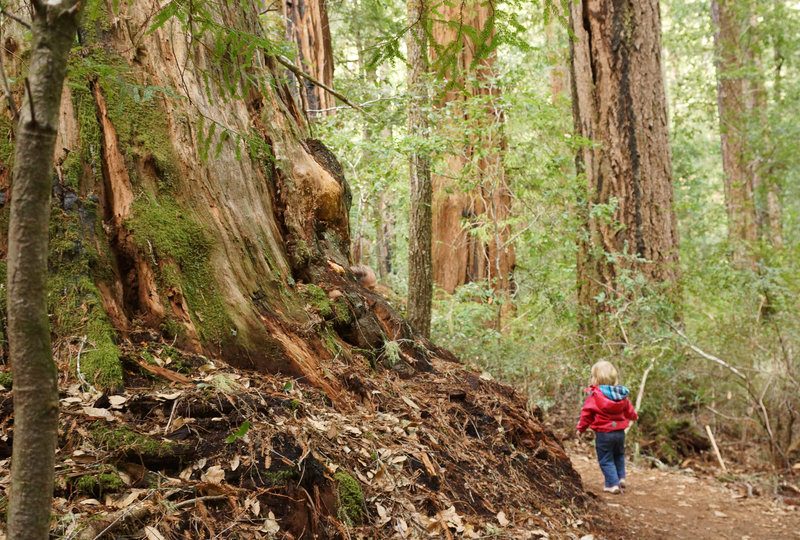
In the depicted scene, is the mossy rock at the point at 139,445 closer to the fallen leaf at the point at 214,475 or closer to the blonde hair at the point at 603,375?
the fallen leaf at the point at 214,475

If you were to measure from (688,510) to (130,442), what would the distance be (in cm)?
543

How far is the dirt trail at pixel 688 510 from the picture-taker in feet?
16.5

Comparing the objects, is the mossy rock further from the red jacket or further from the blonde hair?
the blonde hair

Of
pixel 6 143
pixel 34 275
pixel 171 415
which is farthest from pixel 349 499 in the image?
pixel 6 143

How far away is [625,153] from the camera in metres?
8.98

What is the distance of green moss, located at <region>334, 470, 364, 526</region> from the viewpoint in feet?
8.71

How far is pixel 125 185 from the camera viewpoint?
335cm

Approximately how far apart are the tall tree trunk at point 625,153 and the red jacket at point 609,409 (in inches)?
97.5

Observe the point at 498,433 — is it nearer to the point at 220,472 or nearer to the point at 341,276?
the point at 341,276

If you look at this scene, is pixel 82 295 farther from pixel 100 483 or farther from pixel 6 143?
pixel 100 483

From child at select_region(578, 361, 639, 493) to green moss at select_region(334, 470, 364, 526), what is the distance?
13.4 ft

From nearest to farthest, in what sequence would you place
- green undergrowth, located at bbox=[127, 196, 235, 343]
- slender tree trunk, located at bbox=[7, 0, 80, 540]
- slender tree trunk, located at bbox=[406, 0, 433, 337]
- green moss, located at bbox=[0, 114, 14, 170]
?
slender tree trunk, located at bbox=[7, 0, 80, 540] < green moss, located at bbox=[0, 114, 14, 170] < green undergrowth, located at bbox=[127, 196, 235, 343] < slender tree trunk, located at bbox=[406, 0, 433, 337]

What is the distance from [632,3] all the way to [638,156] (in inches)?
95.1

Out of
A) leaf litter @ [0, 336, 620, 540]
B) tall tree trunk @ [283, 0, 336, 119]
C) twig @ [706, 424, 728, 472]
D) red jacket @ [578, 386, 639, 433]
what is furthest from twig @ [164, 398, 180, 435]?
tall tree trunk @ [283, 0, 336, 119]
